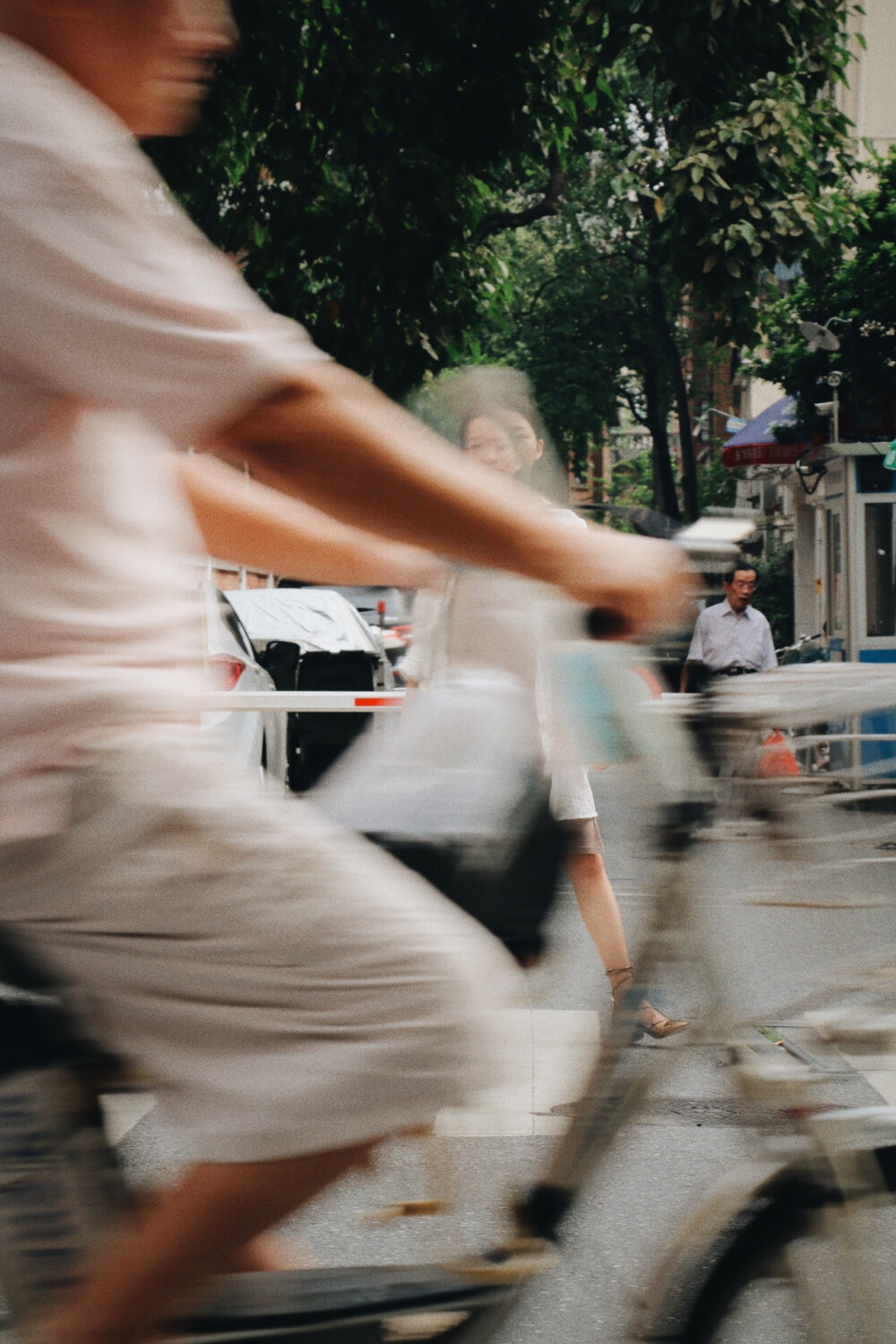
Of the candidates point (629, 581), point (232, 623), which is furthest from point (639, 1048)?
point (232, 623)

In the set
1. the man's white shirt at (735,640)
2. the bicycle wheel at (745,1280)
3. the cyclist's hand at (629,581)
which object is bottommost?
the bicycle wheel at (745,1280)

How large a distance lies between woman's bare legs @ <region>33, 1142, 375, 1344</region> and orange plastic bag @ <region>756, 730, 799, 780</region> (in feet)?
1.77

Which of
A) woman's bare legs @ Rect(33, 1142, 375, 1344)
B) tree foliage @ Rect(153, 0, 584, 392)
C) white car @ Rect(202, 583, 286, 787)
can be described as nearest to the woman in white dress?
woman's bare legs @ Rect(33, 1142, 375, 1344)

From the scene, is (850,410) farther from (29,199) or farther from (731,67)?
(29,199)

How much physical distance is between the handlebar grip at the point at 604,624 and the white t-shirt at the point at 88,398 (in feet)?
1.16

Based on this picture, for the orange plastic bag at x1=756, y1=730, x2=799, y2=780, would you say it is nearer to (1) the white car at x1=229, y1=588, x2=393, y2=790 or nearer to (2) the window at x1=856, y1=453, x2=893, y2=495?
(1) the white car at x1=229, y1=588, x2=393, y2=790

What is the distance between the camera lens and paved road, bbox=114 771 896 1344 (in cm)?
163

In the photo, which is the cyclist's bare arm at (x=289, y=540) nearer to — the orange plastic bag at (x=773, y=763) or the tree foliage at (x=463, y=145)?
the orange plastic bag at (x=773, y=763)

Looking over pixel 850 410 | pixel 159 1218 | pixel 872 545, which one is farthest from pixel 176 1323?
pixel 850 410

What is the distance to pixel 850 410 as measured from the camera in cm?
1786

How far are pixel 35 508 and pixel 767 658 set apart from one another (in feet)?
28.8

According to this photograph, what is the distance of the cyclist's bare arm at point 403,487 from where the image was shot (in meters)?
1.29

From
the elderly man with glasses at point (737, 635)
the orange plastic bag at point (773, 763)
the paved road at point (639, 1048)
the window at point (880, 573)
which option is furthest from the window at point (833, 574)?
the orange plastic bag at point (773, 763)

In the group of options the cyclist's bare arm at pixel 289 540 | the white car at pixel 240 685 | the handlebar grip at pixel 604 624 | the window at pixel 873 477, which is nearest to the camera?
the handlebar grip at pixel 604 624
